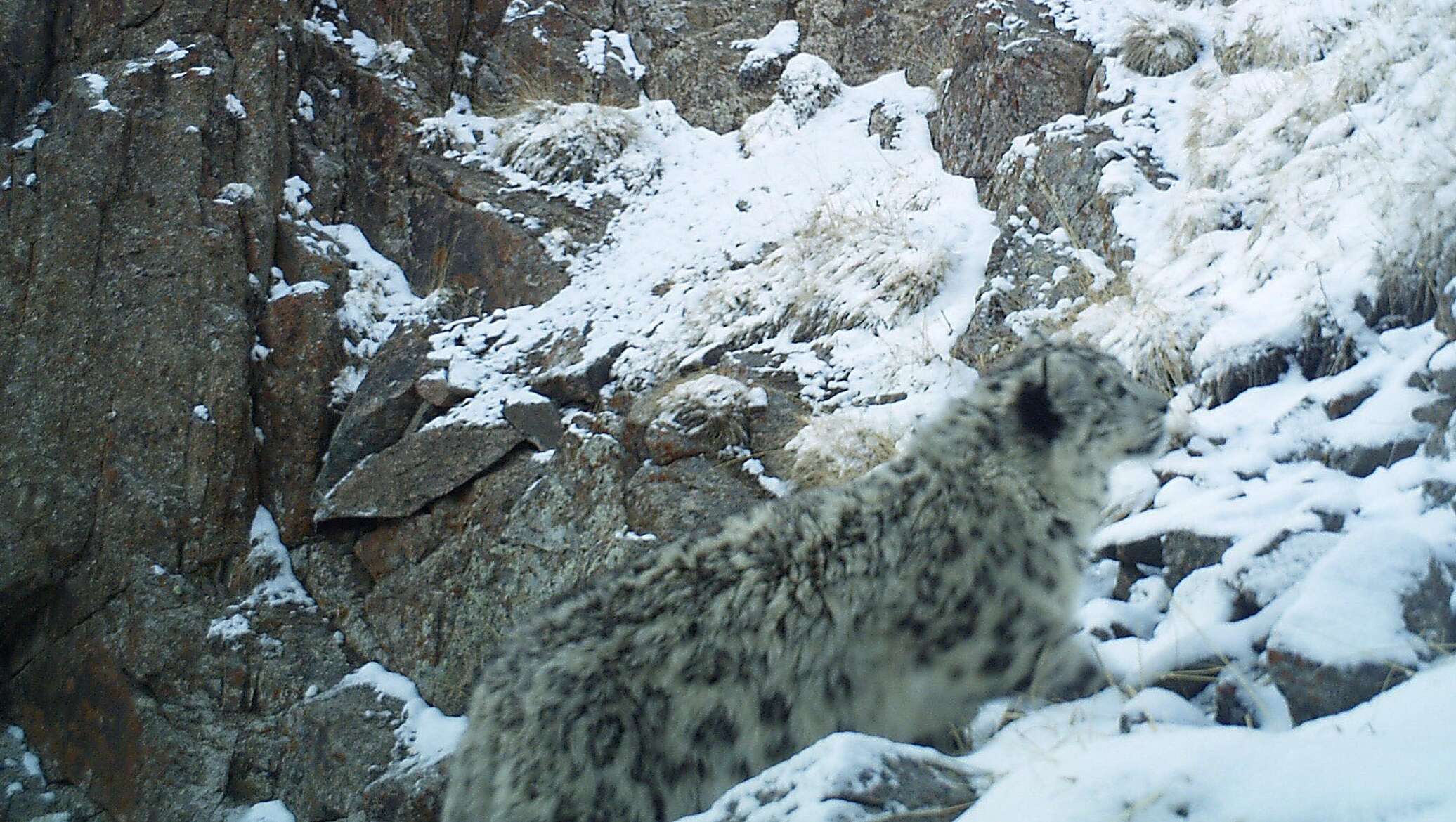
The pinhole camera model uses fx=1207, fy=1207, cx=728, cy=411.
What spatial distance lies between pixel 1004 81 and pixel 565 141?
4.74 meters

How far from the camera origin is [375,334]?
39.4ft

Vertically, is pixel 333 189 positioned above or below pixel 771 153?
above

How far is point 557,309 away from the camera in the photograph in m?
11.3

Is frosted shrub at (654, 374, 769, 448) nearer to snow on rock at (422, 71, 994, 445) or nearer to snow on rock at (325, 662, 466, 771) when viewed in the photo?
snow on rock at (422, 71, 994, 445)

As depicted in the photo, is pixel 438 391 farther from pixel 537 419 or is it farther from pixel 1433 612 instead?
pixel 1433 612

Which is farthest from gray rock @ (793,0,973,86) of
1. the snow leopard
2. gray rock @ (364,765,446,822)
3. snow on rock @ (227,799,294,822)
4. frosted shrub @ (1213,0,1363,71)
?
snow on rock @ (227,799,294,822)

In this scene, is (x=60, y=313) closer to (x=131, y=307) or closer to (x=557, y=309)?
(x=131, y=307)

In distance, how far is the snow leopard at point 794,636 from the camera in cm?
403

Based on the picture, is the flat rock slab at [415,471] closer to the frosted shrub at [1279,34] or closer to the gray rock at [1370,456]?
the frosted shrub at [1279,34]

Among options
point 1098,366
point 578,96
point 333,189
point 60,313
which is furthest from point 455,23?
point 1098,366

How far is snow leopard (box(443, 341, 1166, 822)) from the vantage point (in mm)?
4027

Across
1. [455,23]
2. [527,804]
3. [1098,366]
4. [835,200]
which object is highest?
[455,23]

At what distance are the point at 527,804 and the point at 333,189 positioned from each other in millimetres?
10635

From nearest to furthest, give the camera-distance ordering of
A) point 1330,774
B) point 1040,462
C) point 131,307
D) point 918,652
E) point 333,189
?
1. point 1330,774
2. point 918,652
3. point 1040,462
4. point 131,307
5. point 333,189
